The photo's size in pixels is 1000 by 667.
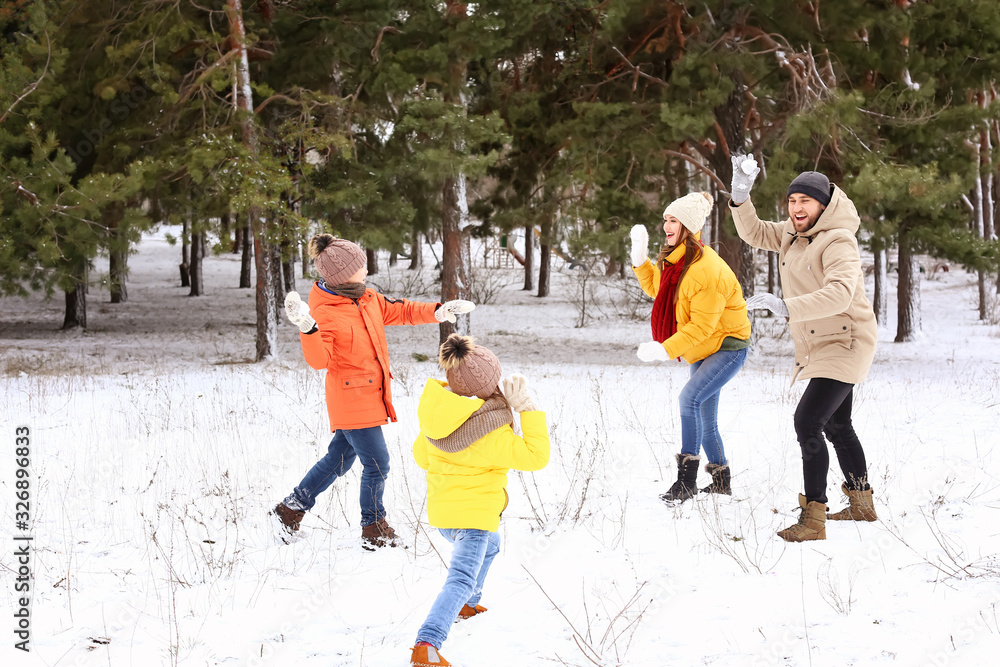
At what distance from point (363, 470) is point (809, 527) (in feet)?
7.50

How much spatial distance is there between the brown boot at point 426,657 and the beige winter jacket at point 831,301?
218 cm

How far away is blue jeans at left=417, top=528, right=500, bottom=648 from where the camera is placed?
9.57 feet

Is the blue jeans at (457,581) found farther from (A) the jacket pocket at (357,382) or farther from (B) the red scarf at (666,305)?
(B) the red scarf at (666,305)

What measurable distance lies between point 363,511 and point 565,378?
6030 mm

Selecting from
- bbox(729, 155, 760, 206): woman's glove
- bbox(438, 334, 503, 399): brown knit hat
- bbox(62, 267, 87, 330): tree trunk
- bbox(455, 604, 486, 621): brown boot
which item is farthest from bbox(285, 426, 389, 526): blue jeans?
bbox(62, 267, 87, 330): tree trunk

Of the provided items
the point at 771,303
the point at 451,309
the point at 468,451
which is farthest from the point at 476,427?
the point at 771,303

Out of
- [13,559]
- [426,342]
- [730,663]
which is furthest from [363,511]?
[426,342]

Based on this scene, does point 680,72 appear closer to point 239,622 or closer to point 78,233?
point 78,233

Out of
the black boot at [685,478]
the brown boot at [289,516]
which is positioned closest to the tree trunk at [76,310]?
the brown boot at [289,516]

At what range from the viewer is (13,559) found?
12.9 ft

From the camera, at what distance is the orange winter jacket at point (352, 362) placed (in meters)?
3.95

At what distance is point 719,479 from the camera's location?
15.6 ft

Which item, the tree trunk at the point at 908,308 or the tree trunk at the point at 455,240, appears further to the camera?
the tree trunk at the point at 908,308

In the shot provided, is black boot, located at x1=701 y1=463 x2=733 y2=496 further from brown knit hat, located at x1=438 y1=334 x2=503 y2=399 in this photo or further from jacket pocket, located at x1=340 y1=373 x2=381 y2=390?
brown knit hat, located at x1=438 y1=334 x2=503 y2=399
